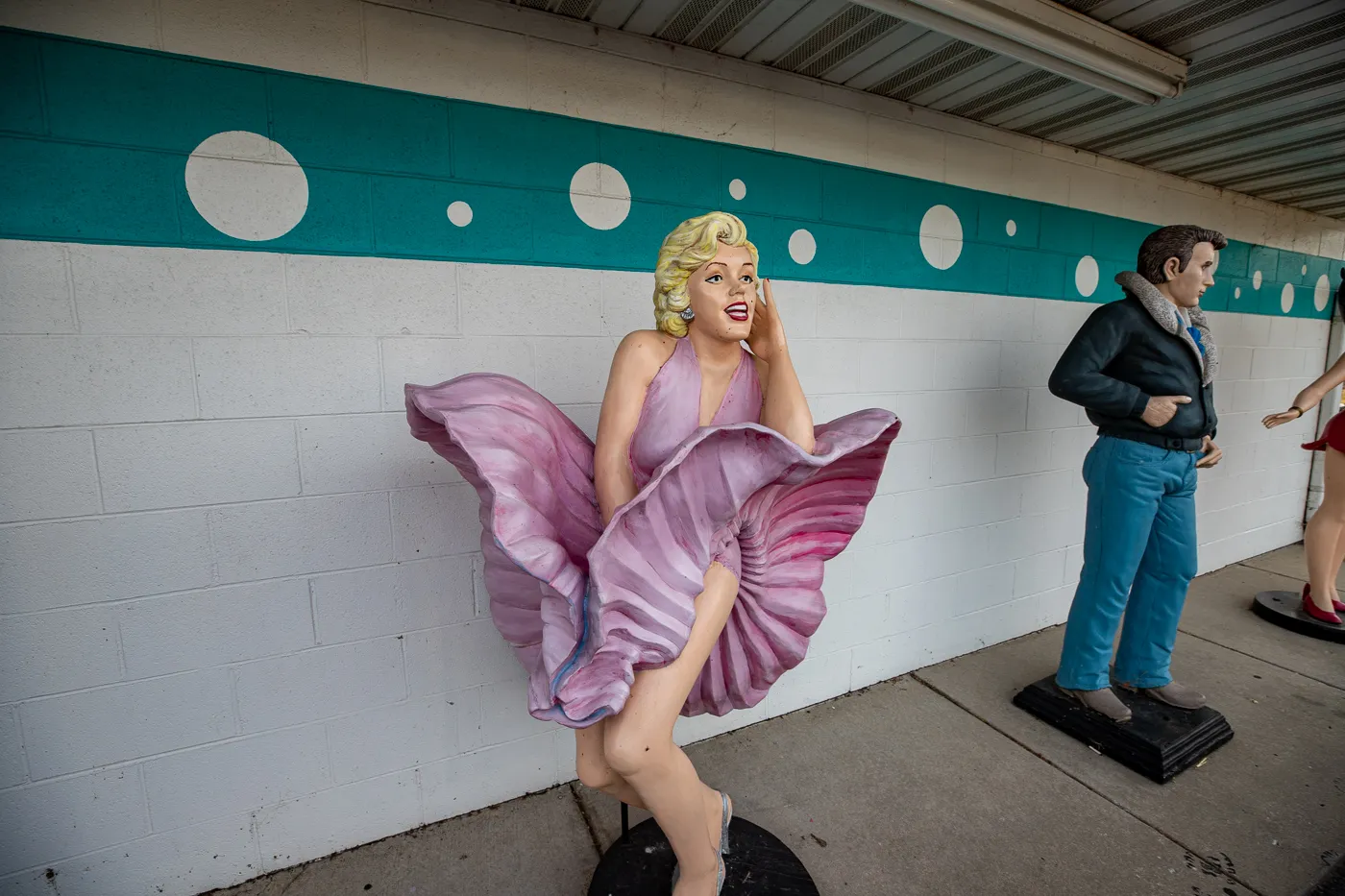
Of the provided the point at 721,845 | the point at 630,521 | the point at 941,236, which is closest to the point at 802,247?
the point at 941,236

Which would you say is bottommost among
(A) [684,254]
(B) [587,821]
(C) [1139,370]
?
(B) [587,821]

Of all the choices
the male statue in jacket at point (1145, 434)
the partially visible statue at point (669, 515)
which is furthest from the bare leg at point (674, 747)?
the male statue in jacket at point (1145, 434)

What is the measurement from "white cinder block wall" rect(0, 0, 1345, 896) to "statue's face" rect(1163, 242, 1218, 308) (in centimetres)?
107

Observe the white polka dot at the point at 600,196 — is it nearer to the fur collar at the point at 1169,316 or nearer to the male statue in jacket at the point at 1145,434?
the male statue in jacket at the point at 1145,434

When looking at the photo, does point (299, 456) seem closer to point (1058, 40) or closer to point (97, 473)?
point (97, 473)

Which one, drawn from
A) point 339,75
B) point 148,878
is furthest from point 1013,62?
point 148,878

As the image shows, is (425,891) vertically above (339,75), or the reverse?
(339,75)

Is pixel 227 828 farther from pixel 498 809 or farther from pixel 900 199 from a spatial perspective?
pixel 900 199

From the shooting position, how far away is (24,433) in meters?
1.40

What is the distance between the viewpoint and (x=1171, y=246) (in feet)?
7.06

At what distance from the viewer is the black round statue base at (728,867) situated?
5.08 feet

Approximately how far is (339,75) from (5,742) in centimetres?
175

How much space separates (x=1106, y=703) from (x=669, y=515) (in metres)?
2.04

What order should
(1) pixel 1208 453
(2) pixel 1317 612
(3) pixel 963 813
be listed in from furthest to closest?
(2) pixel 1317 612
(1) pixel 1208 453
(3) pixel 963 813
